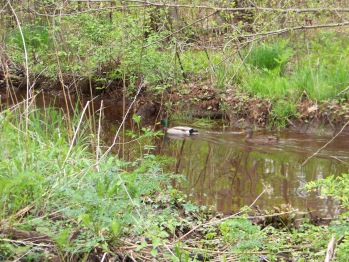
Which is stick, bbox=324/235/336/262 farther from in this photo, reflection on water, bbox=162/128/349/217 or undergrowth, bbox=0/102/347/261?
reflection on water, bbox=162/128/349/217

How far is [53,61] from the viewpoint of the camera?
12719mm

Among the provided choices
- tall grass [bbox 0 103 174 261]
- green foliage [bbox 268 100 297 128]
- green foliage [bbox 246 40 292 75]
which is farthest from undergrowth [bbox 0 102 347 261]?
green foliage [bbox 246 40 292 75]

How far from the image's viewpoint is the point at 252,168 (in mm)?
8422

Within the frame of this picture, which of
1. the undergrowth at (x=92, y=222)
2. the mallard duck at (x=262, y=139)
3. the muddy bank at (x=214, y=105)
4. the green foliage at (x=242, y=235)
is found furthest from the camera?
the muddy bank at (x=214, y=105)

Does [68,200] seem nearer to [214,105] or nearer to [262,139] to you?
[262,139]

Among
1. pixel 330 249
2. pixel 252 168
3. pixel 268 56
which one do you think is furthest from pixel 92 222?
pixel 268 56

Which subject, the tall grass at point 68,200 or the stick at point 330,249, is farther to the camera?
the tall grass at point 68,200

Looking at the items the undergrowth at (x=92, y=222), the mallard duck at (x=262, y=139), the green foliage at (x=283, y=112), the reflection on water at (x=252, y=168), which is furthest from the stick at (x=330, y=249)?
the green foliage at (x=283, y=112)

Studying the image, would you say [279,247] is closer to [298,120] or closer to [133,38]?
[298,120]

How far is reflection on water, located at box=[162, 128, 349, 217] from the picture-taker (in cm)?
674

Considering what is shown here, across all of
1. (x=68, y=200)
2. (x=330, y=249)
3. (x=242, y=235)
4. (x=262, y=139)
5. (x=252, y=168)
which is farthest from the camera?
(x=262, y=139)

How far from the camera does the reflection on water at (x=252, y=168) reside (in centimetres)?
674

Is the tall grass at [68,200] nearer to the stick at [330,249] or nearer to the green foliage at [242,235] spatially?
the green foliage at [242,235]

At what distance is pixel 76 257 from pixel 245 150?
6.17 m
